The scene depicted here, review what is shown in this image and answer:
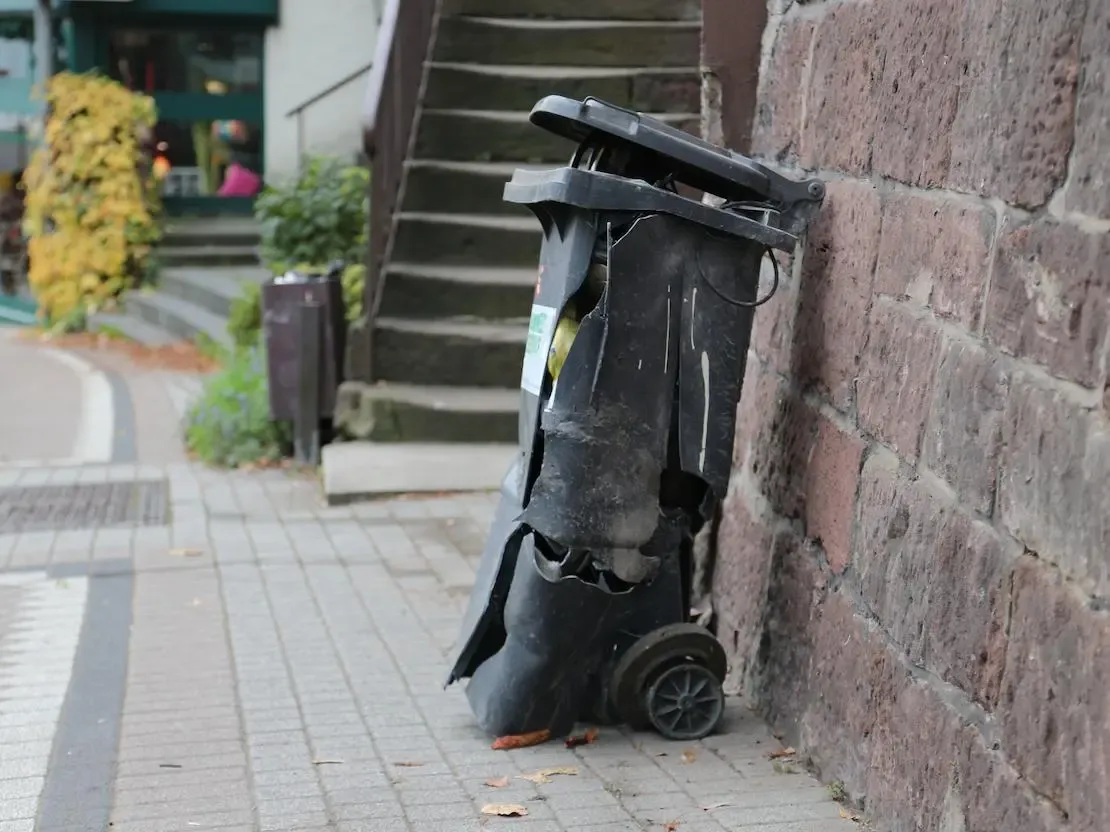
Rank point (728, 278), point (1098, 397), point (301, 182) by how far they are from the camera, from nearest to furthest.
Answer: point (1098, 397), point (728, 278), point (301, 182)

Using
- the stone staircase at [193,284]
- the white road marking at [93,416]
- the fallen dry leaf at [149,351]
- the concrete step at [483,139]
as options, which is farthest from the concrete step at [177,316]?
the concrete step at [483,139]

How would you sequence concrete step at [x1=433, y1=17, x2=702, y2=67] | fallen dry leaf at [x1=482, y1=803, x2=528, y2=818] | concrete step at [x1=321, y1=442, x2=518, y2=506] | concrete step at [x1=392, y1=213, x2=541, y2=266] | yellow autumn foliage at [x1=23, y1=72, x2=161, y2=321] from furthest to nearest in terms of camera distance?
yellow autumn foliage at [x1=23, y1=72, x2=161, y2=321] < concrete step at [x1=433, y1=17, x2=702, y2=67] < concrete step at [x1=392, y1=213, x2=541, y2=266] < concrete step at [x1=321, y1=442, x2=518, y2=506] < fallen dry leaf at [x1=482, y1=803, x2=528, y2=818]

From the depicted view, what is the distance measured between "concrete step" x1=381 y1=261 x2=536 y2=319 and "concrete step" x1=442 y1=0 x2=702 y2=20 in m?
Answer: 2.01

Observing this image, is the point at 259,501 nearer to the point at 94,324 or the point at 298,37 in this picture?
the point at 94,324

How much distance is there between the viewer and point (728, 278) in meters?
3.69

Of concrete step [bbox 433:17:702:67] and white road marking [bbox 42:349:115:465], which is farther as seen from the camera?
concrete step [bbox 433:17:702:67]

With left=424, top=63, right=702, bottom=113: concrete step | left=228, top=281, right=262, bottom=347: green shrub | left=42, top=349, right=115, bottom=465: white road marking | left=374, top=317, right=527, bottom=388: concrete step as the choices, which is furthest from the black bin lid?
left=228, top=281, right=262, bottom=347: green shrub

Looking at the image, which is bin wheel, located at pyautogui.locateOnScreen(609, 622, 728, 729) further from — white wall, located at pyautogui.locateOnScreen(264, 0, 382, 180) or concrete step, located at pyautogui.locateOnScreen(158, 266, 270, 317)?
white wall, located at pyautogui.locateOnScreen(264, 0, 382, 180)

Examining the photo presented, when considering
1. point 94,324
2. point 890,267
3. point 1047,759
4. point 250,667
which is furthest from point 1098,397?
point 94,324

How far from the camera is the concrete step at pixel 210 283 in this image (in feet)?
42.7

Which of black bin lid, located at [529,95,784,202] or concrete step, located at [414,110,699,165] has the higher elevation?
black bin lid, located at [529,95,784,202]

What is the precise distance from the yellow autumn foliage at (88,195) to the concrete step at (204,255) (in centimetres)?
24

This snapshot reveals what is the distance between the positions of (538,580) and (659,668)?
423mm

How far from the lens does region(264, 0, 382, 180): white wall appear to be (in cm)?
1545
